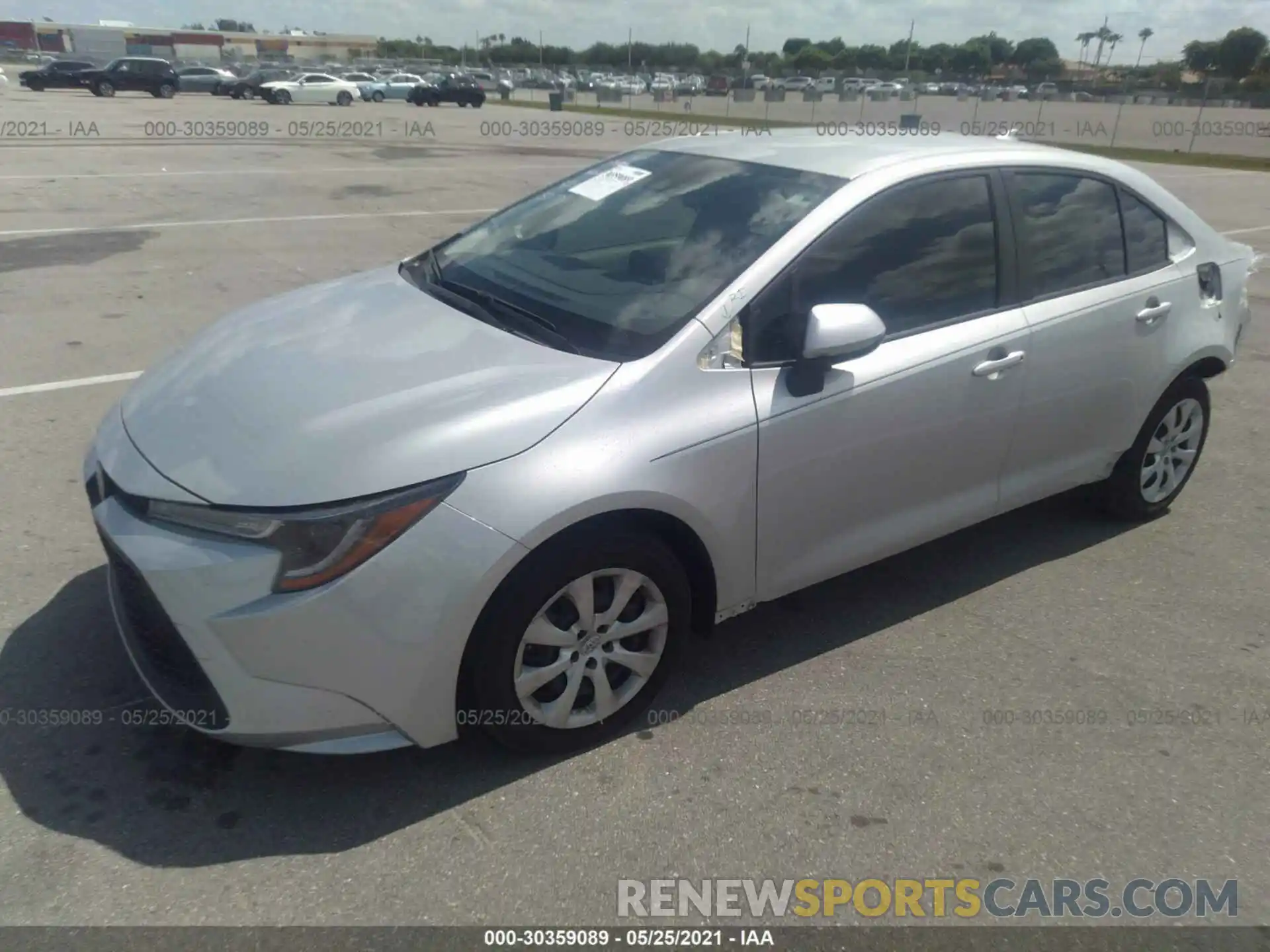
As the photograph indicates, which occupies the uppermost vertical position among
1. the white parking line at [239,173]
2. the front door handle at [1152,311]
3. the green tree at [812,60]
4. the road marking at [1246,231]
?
the green tree at [812,60]

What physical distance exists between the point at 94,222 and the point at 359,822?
10.4 meters

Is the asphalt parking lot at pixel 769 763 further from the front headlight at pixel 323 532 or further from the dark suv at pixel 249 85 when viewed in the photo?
the dark suv at pixel 249 85

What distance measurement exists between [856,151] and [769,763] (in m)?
2.26

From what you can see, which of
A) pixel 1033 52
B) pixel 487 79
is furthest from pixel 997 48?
pixel 487 79

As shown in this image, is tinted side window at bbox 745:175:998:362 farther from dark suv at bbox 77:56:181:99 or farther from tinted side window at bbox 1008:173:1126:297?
dark suv at bbox 77:56:181:99

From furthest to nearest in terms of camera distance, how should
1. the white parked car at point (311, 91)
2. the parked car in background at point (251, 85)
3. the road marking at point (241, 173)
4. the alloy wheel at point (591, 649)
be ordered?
the parked car in background at point (251, 85)
the white parked car at point (311, 91)
the road marking at point (241, 173)
the alloy wheel at point (591, 649)

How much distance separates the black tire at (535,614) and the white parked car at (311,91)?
1653 inches

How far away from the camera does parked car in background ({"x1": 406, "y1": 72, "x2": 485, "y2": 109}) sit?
147ft

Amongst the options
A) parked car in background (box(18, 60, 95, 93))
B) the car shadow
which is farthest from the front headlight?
parked car in background (box(18, 60, 95, 93))

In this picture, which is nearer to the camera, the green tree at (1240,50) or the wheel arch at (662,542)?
the wheel arch at (662,542)

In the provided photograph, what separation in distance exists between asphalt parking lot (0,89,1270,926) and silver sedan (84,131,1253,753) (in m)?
0.27

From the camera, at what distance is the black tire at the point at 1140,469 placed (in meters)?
4.39

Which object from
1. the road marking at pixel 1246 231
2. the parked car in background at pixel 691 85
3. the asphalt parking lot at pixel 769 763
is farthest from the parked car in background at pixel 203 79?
the asphalt parking lot at pixel 769 763

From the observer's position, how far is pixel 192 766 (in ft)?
9.30
